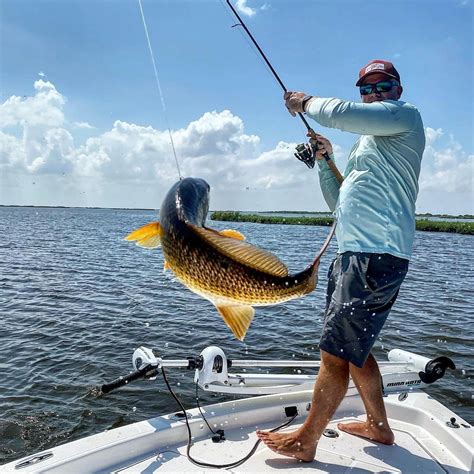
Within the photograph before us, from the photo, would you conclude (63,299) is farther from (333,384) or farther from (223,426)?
(333,384)

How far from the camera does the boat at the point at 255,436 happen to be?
3.74m

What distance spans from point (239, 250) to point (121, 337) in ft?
29.5

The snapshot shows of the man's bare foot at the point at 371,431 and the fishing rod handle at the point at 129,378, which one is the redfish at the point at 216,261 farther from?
the man's bare foot at the point at 371,431

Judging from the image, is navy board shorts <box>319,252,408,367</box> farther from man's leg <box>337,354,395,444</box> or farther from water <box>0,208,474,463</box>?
water <box>0,208,474,463</box>

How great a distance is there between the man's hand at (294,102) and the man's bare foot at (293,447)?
99.3 inches

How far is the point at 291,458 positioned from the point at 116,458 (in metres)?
1.41

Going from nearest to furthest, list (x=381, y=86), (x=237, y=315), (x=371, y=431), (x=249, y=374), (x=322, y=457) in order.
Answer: (x=237, y=315)
(x=381, y=86)
(x=322, y=457)
(x=371, y=431)
(x=249, y=374)

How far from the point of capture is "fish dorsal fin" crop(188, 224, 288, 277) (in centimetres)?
183

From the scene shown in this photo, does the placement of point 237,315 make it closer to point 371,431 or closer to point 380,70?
point 380,70

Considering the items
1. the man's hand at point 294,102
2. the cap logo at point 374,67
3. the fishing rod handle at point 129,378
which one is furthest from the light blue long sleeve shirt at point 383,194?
the fishing rod handle at point 129,378

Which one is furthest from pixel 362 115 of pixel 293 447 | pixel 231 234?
pixel 293 447

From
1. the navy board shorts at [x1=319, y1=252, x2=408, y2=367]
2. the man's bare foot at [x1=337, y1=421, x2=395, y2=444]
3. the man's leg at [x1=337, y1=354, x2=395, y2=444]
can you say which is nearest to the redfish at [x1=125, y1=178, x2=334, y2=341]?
the navy board shorts at [x1=319, y1=252, x2=408, y2=367]

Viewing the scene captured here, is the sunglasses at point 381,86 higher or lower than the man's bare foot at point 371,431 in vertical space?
higher

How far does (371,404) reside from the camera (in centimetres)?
405
